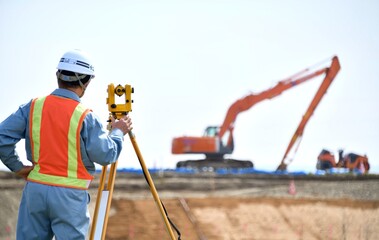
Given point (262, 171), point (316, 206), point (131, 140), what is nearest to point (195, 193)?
point (262, 171)

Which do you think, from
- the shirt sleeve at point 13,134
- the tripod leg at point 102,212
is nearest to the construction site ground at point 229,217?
the tripod leg at point 102,212

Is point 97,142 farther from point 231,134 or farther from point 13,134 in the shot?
point 231,134

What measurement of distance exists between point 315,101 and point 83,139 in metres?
24.1

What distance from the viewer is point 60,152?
334 centimetres

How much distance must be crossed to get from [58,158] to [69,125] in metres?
0.16

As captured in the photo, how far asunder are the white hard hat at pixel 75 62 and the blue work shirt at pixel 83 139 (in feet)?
0.37

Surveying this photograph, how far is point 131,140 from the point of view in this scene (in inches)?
146

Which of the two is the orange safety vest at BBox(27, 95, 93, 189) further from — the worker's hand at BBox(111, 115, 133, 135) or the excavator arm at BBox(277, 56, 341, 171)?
the excavator arm at BBox(277, 56, 341, 171)

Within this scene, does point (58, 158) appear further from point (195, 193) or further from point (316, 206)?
point (195, 193)

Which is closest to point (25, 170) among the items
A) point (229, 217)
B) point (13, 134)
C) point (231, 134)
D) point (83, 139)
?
point (13, 134)

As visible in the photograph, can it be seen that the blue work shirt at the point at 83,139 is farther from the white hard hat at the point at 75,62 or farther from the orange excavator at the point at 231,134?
the orange excavator at the point at 231,134

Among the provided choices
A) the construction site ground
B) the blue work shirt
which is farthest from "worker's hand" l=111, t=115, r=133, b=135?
the construction site ground

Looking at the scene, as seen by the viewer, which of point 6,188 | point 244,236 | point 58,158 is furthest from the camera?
point 6,188

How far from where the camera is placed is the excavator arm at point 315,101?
26334mm
